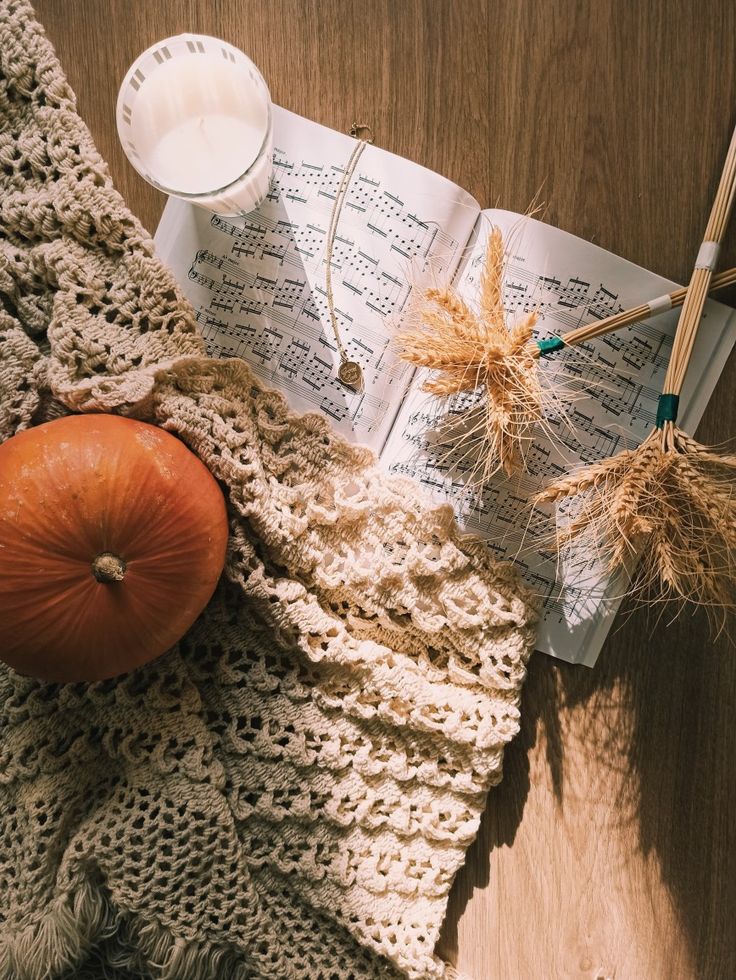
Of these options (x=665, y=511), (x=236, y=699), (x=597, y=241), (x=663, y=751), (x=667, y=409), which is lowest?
(x=236, y=699)

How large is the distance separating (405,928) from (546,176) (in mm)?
897

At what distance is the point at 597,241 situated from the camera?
2.96ft

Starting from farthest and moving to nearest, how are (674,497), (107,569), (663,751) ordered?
(663,751) → (674,497) → (107,569)

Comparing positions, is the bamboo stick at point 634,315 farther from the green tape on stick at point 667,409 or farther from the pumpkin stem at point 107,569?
the pumpkin stem at point 107,569

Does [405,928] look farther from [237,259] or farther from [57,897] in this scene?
[237,259]

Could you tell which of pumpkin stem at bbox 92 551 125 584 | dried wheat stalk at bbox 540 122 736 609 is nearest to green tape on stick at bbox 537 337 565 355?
dried wheat stalk at bbox 540 122 736 609

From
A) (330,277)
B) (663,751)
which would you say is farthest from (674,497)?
(330,277)

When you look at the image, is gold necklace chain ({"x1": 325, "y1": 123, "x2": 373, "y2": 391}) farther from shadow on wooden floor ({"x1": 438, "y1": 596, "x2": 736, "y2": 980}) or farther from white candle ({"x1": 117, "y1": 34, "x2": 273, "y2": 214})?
shadow on wooden floor ({"x1": 438, "y1": 596, "x2": 736, "y2": 980})

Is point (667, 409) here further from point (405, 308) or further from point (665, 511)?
point (405, 308)

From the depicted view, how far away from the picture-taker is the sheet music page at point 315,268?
0.91m

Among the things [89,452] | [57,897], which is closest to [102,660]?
[89,452]

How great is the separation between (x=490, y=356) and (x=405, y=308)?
5.9 inches

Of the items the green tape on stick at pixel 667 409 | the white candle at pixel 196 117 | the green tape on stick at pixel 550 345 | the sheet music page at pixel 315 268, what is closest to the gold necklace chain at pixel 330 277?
the sheet music page at pixel 315 268

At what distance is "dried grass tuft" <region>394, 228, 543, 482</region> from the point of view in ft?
2.69
